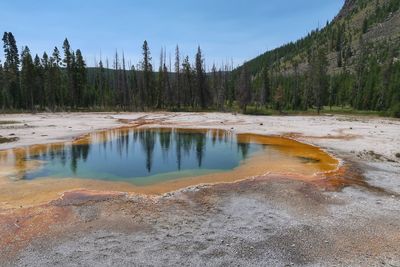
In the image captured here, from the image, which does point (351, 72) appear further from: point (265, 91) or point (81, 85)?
point (81, 85)

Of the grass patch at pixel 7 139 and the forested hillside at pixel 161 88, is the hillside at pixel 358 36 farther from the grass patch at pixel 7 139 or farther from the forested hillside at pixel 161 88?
the grass patch at pixel 7 139

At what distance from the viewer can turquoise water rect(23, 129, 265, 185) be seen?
63.9ft

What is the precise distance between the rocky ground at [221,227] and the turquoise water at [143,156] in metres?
5.18

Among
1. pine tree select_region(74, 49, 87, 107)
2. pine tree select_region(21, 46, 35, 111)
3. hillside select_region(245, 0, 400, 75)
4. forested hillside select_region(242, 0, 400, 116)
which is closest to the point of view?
pine tree select_region(21, 46, 35, 111)

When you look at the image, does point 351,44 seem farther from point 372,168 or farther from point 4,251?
point 4,251

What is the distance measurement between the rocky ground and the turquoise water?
5.18 meters

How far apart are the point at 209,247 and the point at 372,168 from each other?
1364 centimetres

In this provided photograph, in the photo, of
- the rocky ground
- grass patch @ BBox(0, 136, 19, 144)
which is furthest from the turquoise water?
the rocky ground

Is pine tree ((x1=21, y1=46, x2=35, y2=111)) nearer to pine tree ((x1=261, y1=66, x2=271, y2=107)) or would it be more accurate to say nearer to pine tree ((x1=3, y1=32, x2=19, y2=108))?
pine tree ((x1=3, y1=32, x2=19, y2=108))

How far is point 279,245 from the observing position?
9.16 m

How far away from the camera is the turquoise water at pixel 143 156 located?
19.5m

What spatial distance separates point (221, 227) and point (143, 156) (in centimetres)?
1705

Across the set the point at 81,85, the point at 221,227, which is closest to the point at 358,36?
the point at 81,85

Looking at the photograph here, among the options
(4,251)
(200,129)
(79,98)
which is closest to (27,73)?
(79,98)
